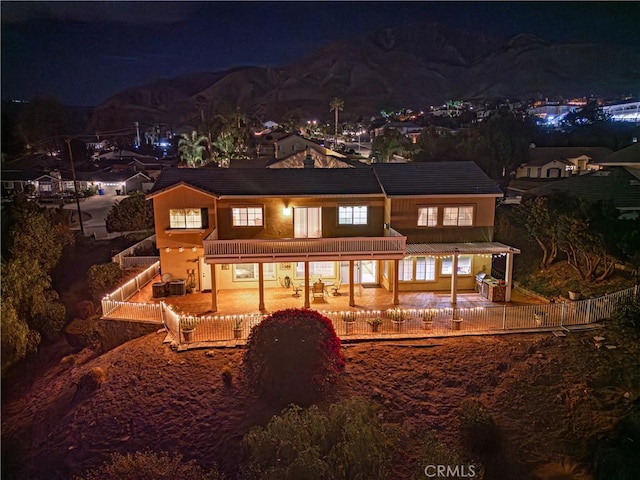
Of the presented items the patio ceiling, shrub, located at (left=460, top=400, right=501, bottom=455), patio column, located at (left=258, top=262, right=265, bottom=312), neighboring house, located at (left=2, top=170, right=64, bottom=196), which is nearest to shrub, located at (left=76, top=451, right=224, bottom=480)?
shrub, located at (left=460, top=400, right=501, bottom=455)

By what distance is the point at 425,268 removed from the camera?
795 inches

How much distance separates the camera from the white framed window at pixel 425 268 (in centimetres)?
2014

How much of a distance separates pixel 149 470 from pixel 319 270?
11553 mm

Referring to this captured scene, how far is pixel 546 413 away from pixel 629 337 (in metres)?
4.02

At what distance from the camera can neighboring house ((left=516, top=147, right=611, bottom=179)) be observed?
5144cm

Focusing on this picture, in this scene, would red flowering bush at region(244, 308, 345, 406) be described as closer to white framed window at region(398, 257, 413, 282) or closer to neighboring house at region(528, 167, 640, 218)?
white framed window at region(398, 257, 413, 282)

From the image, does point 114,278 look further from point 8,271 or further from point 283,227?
point 283,227

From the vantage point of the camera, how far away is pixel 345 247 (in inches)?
723

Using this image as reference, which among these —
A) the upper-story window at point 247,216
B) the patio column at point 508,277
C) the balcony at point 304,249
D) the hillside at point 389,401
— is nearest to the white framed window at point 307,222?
the upper-story window at point 247,216

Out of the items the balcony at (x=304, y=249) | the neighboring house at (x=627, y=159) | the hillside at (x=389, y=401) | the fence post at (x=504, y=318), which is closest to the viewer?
the hillside at (x=389, y=401)

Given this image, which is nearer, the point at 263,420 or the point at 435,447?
the point at 435,447

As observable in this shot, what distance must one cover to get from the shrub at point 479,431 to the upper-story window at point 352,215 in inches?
369

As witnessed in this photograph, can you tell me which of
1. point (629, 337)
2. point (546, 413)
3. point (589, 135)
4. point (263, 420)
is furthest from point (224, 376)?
point (589, 135)

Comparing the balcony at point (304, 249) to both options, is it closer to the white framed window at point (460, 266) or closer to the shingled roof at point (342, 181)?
the shingled roof at point (342, 181)
